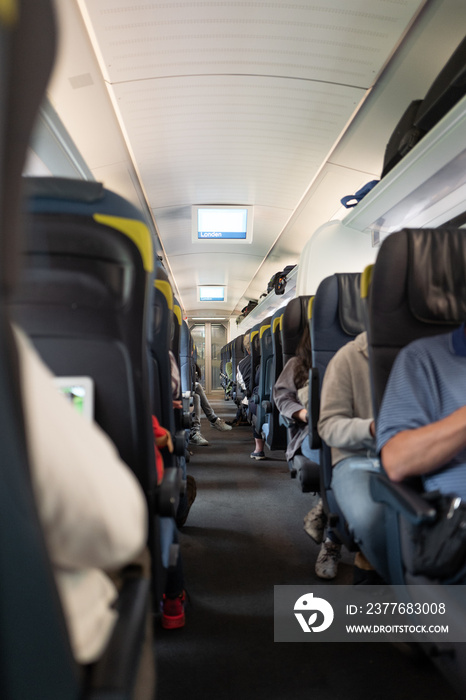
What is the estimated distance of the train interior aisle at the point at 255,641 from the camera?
1592 millimetres

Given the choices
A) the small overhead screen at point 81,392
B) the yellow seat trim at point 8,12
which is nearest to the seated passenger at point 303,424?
the small overhead screen at point 81,392

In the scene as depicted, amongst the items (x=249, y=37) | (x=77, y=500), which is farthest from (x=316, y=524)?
(x=249, y=37)

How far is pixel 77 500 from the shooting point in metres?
0.56

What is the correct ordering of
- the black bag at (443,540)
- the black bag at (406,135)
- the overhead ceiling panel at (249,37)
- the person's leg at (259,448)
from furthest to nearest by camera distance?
1. the person's leg at (259,448)
2. the black bag at (406,135)
3. the overhead ceiling panel at (249,37)
4. the black bag at (443,540)

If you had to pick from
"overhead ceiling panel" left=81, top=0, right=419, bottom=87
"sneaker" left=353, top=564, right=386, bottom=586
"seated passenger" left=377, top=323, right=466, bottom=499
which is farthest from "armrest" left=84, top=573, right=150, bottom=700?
"overhead ceiling panel" left=81, top=0, right=419, bottom=87

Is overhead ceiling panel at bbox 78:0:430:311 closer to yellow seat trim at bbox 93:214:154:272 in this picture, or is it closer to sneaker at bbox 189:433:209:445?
yellow seat trim at bbox 93:214:154:272

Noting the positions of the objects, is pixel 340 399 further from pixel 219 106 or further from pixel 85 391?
pixel 219 106

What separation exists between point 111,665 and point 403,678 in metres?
Result: 1.43

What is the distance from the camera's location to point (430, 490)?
135 centimetres

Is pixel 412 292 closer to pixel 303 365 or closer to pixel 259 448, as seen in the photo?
pixel 303 365

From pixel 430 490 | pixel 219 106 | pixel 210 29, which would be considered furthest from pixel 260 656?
pixel 219 106

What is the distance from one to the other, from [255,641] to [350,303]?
165cm

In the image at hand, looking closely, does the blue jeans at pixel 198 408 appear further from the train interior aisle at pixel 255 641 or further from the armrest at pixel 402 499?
the armrest at pixel 402 499

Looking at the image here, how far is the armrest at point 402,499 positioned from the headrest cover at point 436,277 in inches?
23.4
